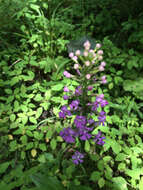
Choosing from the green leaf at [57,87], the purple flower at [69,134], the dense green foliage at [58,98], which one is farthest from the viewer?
the green leaf at [57,87]

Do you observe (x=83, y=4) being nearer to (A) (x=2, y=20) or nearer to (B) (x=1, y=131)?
(A) (x=2, y=20)

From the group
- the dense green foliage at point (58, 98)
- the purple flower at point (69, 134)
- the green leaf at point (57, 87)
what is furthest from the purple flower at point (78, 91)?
the green leaf at point (57, 87)

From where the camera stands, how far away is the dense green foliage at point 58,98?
171 centimetres

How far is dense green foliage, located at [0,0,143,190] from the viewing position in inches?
67.4

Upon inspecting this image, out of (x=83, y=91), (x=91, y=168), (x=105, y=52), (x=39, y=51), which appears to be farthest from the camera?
(x=39, y=51)

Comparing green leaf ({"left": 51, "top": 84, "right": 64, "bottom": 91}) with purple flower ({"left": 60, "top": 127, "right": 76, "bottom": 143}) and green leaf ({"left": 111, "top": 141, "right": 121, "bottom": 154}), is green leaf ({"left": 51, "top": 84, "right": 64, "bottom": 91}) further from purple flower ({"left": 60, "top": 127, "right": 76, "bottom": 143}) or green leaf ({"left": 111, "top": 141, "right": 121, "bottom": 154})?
green leaf ({"left": 111, "top": 141, "right": 121, "bottom": 154})

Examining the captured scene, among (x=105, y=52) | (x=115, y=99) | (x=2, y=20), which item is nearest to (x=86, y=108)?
(x=115, y=99)

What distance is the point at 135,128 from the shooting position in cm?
209

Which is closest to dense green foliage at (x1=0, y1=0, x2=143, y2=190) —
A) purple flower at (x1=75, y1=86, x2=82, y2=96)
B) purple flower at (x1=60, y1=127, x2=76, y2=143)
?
purple flower at (x1=60, y1=127, x2=76, y2=143)

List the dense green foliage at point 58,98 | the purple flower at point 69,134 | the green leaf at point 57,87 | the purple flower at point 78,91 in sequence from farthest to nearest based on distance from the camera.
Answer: the green leaf at point 57,87 → the dense green foliage at point 58,98 → the purple flower at point 69,134 → the purple flower at point 78,91

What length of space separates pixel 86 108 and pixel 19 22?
2348mm

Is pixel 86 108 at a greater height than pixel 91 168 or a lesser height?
greater

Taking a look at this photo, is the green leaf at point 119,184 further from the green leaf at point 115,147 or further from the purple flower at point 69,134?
the purple flower at point 69,134

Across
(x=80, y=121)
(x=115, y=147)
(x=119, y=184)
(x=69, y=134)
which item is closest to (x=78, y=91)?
(x=80, y=121)
